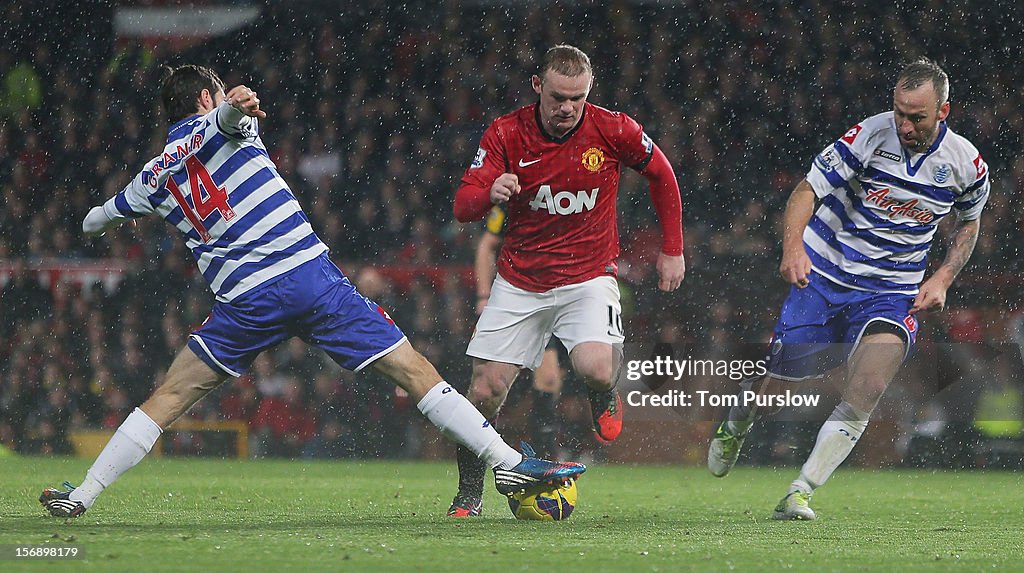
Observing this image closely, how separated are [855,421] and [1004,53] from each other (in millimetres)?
9582

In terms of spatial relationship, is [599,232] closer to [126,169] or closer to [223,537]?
[223,537]

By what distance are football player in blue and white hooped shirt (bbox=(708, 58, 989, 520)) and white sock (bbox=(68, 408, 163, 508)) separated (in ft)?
8.77

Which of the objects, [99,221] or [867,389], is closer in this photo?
[99,221]

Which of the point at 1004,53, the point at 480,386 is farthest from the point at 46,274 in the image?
the point at 1004,53

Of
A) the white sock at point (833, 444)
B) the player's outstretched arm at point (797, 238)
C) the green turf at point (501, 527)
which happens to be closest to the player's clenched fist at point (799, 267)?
the player's outstretched arm at point (797, 238)

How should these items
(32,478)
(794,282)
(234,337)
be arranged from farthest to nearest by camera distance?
(32,478) → (794,282) → (234,337)

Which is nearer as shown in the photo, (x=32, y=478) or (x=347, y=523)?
(x=347, y=523)

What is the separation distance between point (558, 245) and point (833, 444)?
1495 millimetres

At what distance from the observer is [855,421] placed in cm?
610

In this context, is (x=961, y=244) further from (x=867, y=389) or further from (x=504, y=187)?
(x=504, y=187)

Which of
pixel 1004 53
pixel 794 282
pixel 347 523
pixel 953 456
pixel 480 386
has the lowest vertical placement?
pixel 953 456

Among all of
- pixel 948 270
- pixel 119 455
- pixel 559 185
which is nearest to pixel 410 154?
pixel 559 185

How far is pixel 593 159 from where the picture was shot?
19.1 feet

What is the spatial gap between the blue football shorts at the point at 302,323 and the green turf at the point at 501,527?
2.14 ft
